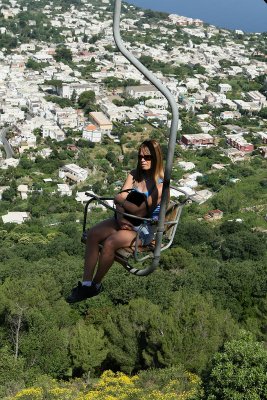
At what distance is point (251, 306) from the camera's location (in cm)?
1041

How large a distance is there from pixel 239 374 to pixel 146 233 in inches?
147

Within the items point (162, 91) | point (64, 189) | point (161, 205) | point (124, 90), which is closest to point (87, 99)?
point (124, 90)

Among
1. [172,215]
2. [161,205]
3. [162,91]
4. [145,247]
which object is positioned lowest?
[145,247]

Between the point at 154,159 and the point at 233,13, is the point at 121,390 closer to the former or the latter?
the point at 154,159

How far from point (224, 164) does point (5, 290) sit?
17325 millimetres

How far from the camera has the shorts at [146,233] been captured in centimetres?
246

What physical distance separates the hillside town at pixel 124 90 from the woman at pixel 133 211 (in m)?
17.6

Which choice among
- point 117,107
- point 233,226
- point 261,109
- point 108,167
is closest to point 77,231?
point 233,226

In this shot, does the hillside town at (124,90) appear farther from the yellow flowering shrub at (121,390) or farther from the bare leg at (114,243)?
the bare leg at (114,243)

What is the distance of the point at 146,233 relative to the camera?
2475 millimetres

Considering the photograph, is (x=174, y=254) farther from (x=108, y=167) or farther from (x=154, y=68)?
(x=154, y=68)

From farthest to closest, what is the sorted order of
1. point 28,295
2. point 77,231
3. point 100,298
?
point 77,231, point 100,298, point 28,295

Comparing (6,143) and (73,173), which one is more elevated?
Answer: (73,173)

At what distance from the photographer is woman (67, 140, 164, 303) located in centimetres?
246
